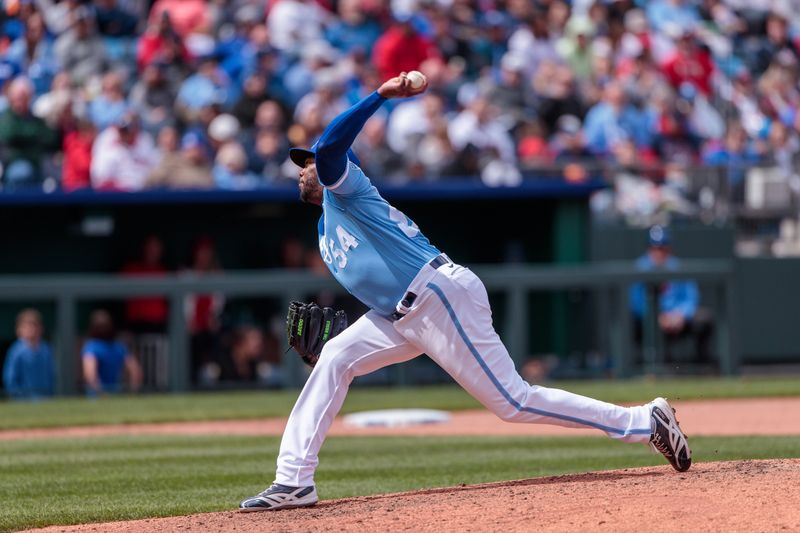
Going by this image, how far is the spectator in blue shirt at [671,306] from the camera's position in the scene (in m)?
14.5

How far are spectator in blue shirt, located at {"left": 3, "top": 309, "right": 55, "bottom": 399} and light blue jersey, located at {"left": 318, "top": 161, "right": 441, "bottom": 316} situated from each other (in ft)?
25.1

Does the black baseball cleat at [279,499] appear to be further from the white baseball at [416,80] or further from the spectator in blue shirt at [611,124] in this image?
the spectator in blue shirt at [611,124]

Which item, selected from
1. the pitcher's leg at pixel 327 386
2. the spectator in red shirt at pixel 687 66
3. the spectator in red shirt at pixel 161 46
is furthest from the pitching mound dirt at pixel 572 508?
the spectator in red shirt at pixel 687 66

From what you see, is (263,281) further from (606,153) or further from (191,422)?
(606,153)

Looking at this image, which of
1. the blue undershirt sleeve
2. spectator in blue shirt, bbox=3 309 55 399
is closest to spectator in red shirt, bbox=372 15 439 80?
spectator in blue shirt, bbox=3 309 55 399

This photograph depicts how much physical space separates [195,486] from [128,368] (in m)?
6.20

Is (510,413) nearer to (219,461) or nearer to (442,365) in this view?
(442,365)

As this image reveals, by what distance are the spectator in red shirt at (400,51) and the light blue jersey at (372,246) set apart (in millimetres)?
10900

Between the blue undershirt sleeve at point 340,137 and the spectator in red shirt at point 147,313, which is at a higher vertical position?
the blue undershirt sleeve at point 340,137

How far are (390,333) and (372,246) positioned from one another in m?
0.40

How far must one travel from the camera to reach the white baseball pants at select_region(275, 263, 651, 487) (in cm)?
594

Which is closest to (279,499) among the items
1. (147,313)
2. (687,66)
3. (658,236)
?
(147,313)

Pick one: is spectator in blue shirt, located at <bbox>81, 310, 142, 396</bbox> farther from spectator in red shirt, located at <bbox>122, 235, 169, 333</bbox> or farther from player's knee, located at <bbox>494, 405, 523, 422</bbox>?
player's knee, located at <bbox>494, 405, 523, 422</bbox>

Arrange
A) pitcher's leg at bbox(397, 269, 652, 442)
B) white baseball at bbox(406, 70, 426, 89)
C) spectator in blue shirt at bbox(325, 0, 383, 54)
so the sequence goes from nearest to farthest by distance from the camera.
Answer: white baseball at bbox(406, 70, 426, 89)
pitcher's leg at bbox(397, 269, 652, 442)
spectator in blue shirt at bbox(325, 0, 383, 54)
